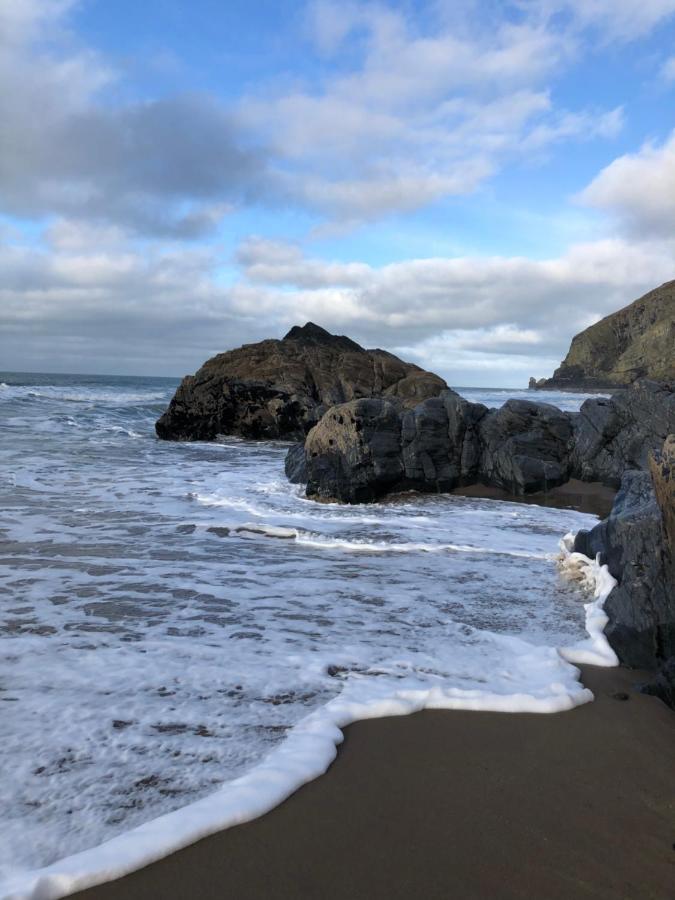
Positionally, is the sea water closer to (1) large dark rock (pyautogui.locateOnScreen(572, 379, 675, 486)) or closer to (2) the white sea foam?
(2) the white sea foam

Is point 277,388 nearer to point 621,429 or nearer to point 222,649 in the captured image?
point 621,429

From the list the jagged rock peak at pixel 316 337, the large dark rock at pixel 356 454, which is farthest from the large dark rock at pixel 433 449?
the jagged rock peak at pixel 316 337

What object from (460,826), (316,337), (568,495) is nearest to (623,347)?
(316,337)

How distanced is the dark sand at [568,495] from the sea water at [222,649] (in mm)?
1260

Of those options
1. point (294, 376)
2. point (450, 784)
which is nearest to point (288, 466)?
point (450, 784)

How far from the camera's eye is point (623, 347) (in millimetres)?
108375

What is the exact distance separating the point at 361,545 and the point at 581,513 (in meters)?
4.55

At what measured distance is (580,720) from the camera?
317 centimetres

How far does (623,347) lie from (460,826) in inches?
4707

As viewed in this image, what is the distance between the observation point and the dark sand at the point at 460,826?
1955 millimetres

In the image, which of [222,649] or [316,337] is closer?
[222,649]

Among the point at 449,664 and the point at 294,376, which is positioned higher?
the point at 294,376

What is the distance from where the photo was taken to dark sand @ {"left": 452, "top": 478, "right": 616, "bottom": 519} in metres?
10.5

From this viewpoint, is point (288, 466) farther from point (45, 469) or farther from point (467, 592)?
point (467, 592)
